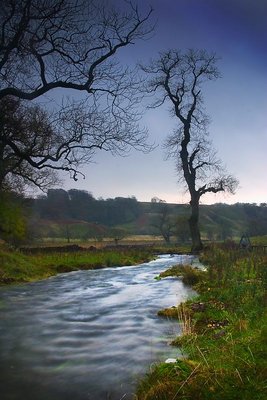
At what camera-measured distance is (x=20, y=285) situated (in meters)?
16.5

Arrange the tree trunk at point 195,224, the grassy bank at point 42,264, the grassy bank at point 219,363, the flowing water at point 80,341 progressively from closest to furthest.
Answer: the grassy bank at point 219,363 < the flowing water at point 80,341 < the grassy bank at point 42,264 < the tree trunk at point 195,224

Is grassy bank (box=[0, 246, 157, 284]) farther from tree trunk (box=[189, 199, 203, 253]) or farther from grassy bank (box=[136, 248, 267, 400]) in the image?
grassy bank (box=[136, 248, 267, 400])

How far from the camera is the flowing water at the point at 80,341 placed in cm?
539

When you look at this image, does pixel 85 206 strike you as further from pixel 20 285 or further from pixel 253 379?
pixel 253 379

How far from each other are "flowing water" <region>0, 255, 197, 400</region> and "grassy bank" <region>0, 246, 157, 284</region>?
4337 millimetres

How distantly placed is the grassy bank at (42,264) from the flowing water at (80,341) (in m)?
4.34

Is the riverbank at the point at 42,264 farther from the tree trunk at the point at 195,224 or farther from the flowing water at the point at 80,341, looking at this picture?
the tree trunk at the point at 195,224

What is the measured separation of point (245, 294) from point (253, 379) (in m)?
5.36

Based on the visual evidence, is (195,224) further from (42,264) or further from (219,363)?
(219,363)

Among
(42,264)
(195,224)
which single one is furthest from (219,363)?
(195,224)

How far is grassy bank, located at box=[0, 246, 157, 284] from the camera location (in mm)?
18531

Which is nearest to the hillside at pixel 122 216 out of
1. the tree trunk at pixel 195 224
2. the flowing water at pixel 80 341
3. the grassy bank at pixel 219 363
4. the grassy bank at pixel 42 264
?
the tree trunk at pixel 195 224

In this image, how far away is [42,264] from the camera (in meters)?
23.9

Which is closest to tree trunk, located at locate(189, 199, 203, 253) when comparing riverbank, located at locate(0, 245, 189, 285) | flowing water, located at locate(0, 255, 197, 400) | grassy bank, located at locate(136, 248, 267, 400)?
riverbank, located at locate(0, 245, 189, 285)
